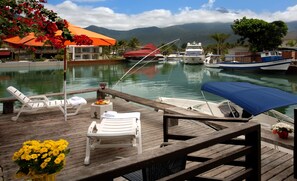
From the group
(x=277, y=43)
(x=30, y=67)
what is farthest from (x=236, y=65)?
(x=30, y=67)

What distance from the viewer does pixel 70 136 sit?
521 cm

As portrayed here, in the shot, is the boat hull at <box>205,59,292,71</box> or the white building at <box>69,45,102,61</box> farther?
the white building at <box>69,45,102,61</box>

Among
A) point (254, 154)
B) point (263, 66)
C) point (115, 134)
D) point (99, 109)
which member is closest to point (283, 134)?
point (254, 154)

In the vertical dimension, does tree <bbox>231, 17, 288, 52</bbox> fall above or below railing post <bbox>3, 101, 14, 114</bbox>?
above

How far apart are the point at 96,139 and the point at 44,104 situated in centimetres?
288

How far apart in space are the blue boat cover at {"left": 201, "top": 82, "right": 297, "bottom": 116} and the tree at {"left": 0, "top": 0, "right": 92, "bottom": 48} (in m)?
3.48

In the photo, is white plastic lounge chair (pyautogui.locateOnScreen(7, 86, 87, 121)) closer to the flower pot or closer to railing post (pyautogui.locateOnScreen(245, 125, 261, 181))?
the flower pot

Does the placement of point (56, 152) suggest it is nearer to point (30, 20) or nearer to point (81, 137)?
point (30, 20)

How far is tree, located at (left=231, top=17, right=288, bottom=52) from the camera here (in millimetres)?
46969

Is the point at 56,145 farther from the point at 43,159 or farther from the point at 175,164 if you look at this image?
the point at 175,164

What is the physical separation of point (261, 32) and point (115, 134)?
1922 inches

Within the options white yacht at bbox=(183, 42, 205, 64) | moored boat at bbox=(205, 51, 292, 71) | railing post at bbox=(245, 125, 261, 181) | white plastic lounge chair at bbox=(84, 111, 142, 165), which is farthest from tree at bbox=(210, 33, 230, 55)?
railing post at bbox=(245, 125, 261, 181)

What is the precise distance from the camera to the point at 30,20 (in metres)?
3.62

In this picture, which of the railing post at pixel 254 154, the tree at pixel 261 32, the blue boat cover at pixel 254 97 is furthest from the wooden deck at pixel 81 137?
the tree at pixel 261 32
